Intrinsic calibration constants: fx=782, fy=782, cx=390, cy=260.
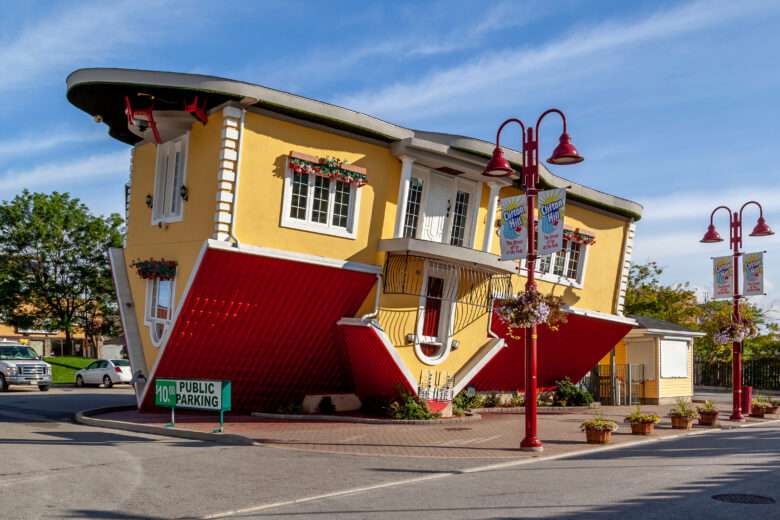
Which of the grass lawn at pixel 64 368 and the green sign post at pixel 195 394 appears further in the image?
the grass lawn at pixel 64 368

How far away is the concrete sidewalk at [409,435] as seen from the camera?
1479cm

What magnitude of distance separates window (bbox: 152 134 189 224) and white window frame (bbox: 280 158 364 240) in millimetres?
2717

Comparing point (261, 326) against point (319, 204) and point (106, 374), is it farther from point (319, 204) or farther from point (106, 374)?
point (106, 374)

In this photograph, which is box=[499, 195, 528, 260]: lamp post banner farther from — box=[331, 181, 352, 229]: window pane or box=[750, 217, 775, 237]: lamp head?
box=[750, 217, 775, 237]: lamp head

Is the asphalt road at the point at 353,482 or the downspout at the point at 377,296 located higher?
the downspout at the point at 377,296

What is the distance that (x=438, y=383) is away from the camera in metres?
21.2

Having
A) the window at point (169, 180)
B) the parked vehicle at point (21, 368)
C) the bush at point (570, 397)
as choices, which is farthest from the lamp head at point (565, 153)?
the parked vehicle at point (21, 368)

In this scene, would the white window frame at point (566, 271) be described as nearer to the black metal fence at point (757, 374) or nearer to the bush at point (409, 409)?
the bush at point (409, 409)

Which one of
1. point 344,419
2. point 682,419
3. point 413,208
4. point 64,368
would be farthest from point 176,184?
point 64,368

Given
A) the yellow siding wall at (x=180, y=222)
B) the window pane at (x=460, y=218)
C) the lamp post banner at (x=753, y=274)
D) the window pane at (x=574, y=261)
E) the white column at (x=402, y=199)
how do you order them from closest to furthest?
the yellow siding wall at (x=180, y=222) → the white column at (x=402, y=199) → the window pane at (x=460, y=218) → the lamp post banner at (x=753, y=274) → the window pane at (x=574, y=261)

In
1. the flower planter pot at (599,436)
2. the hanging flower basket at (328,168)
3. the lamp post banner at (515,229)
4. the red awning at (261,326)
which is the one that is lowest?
the flower planter pot at (599,436)

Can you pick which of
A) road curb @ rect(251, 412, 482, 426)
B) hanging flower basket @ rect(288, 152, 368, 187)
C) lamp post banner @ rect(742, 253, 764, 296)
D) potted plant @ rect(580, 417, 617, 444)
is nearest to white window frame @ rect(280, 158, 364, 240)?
hanging flower basket @ rect(288, 152, 368, 187)

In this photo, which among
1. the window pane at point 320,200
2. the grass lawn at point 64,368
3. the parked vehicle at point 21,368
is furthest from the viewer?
the grass lawn at point 64,368

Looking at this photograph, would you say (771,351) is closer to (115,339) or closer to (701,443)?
(701,443)
